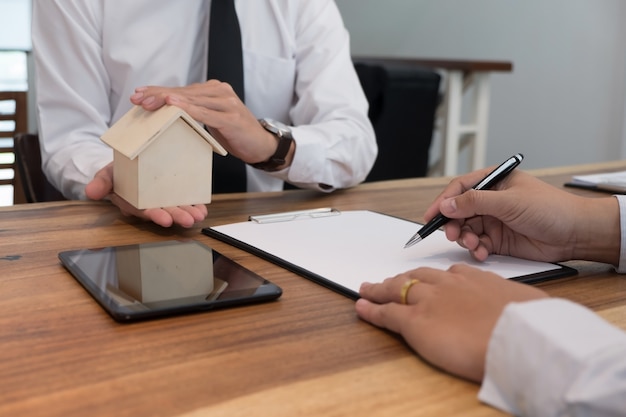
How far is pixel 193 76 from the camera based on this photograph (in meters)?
1.48

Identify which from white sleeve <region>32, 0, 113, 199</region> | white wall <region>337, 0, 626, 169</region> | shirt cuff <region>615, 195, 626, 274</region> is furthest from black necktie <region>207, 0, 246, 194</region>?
white wall <region>337, 0, 626, 169</region>

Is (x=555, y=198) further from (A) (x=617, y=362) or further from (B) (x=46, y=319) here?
(B) (x=46, y=319)

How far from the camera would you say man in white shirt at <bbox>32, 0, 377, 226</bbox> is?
4.02 ft

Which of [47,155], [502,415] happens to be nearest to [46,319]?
[502,415]

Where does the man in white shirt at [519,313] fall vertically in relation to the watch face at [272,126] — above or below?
below

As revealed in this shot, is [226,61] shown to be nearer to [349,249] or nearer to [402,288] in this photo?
[349,249]

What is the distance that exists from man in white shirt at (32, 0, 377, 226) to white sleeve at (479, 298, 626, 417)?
Result: 27.0 inches

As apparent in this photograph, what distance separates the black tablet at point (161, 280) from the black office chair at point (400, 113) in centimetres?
215

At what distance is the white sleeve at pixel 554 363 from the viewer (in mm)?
401

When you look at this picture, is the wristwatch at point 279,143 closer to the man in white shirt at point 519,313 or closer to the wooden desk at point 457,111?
the man in white shirt at point 519,313

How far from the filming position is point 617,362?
41 cm

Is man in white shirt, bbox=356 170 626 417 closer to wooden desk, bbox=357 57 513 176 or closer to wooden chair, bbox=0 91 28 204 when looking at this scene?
wooden chair, bbox=0 91 28 204

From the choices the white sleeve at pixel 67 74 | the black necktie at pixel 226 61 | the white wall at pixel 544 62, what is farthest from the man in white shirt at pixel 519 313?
the white wall at pixel 544 62

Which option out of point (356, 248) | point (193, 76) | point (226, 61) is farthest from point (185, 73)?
point (356, 248)
